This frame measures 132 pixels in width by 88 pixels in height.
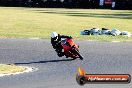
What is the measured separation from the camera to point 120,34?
87.0ft

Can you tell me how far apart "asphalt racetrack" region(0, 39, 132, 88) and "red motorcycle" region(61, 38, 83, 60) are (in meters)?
0.29

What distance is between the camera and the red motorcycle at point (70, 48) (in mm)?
16364

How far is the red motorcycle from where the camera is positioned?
53.7 feet

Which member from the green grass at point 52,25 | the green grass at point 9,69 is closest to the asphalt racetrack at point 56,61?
the green grass at point 9,69

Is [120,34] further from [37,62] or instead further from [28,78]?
[28,78]

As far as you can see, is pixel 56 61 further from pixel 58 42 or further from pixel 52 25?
pixel 52 25

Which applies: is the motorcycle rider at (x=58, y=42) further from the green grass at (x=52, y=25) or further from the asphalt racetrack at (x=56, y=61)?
the green grass at (x=52, y=25)

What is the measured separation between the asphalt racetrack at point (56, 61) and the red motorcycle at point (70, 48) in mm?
289

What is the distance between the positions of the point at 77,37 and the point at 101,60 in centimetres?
832

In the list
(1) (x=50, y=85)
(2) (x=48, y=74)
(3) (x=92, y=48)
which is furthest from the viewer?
(3) (x=92, y=48)

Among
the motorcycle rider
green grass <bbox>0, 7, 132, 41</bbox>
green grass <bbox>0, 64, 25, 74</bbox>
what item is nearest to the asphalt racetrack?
the motorcycle rider

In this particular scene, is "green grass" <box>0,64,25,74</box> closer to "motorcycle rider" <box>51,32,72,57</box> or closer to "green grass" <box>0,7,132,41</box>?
"motorcycle rider" <box>51,32,72,57</box>

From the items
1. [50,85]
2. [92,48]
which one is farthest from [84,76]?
[92,48]

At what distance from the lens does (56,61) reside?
16266 millimetres
